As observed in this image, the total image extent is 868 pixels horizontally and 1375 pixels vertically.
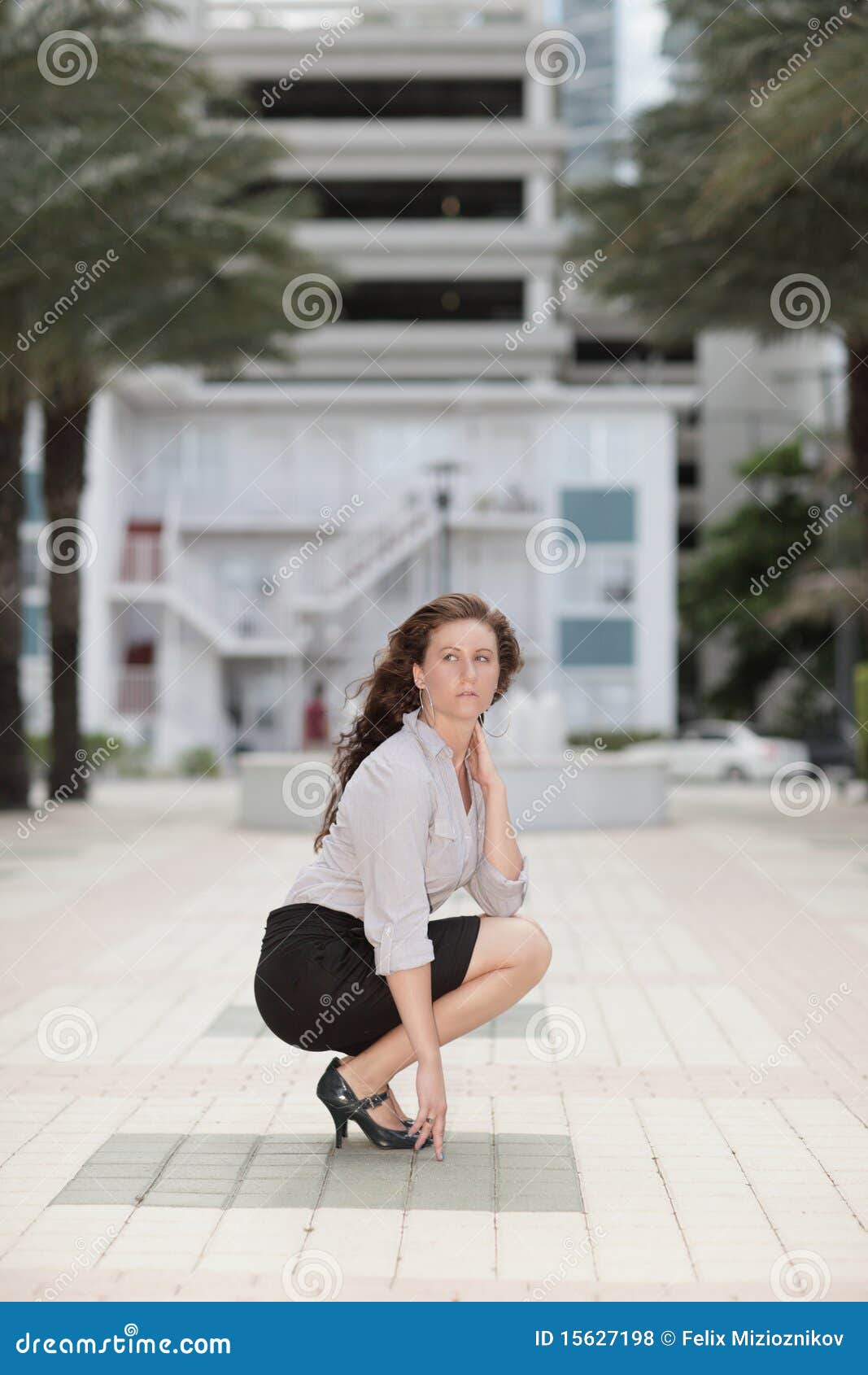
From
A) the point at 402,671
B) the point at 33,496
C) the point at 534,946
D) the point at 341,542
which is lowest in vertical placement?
the point at 534,946

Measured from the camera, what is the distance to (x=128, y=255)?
58.2 ft

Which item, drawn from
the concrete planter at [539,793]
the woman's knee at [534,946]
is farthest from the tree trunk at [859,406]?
the woman's knee at [534,946]

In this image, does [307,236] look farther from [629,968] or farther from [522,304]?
[629,968]

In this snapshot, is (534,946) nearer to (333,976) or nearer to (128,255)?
(333,976)

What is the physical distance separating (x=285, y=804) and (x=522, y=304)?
3344cm

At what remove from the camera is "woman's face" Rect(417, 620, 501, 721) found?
420 centimetres

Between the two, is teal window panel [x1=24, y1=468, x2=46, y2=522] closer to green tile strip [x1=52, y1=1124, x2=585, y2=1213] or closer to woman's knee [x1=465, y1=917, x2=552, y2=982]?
green tile strip [x1=52, y1=1124, x2=585, y2=1213]

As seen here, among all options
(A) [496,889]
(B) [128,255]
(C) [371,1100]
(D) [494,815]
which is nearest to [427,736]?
(D) [494,815]

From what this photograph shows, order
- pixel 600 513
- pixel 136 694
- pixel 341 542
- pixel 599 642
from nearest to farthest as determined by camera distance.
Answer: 1. pixel 341 542
2. pixel 136 694
3. pixel 599 642
4. pixel 600 513

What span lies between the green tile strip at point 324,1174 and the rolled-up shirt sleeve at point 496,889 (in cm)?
73

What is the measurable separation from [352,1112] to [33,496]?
105 ft

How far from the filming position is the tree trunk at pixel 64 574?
800 inches
